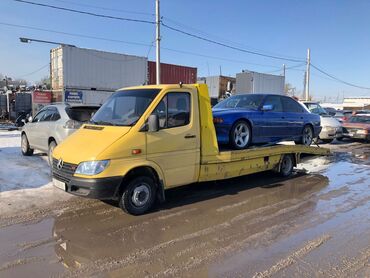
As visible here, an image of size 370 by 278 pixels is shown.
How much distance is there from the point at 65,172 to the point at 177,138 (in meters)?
1.86

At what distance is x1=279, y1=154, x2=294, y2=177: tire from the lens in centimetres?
919

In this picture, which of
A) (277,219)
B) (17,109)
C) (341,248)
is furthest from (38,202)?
(17,109)

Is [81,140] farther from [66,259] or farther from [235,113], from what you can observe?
[235,113]

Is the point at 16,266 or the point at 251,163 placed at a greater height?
the point at 251,163

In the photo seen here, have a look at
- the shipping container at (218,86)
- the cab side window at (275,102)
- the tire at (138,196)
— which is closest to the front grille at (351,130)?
the cab side window at (275,102)

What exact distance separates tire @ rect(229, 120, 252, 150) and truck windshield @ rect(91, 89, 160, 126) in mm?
2334

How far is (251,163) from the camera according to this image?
7.95 metres

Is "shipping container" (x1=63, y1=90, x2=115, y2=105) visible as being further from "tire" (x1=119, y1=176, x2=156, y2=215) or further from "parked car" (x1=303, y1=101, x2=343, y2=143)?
"tire" (x1=119, y1=176, x2=156, y2=215)

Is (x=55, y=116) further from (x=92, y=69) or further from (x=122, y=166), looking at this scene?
(x=92, y=69)

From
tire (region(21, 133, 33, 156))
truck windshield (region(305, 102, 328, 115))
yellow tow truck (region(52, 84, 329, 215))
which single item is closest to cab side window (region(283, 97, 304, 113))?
yellow tow truck (region(52, 84, 329, 215))

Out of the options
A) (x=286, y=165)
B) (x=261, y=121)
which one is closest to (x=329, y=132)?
(x=286, y=165)

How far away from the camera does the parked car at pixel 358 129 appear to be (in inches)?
709

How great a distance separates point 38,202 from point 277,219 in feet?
13.5

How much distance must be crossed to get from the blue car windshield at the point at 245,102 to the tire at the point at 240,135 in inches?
26.6
